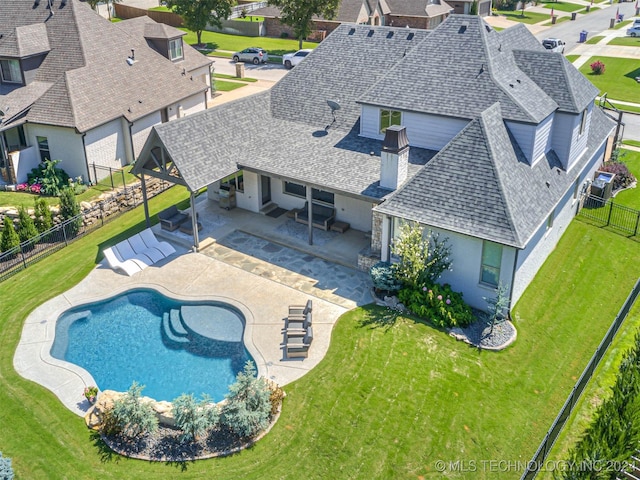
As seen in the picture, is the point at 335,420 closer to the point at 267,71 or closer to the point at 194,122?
the point at 194,122

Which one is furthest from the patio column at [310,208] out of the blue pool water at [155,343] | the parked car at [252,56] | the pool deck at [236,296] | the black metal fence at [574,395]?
the parked car at [252,56]

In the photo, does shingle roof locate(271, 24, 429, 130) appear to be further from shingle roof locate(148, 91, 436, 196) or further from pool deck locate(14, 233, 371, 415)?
pool deck locate(14, 233, 371, 415)

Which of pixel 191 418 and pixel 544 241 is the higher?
pixel 544 241

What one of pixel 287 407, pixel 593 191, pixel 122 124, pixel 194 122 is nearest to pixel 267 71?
pixel 122 124

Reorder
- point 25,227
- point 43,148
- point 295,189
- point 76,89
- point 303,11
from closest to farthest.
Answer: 1. point 25,227
2. point 295,189
3. point 76,89
4. point 43,148
5. point 303,11

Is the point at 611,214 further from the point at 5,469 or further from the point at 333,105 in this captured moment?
Answer: the point at 5,469

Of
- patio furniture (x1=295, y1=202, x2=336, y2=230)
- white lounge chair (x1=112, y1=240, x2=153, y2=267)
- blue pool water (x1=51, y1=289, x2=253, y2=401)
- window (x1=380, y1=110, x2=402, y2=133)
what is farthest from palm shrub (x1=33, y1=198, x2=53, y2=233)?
window (x1=380, y1=110, x2=402, y2=133)

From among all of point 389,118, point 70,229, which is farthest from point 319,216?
point 70,229
